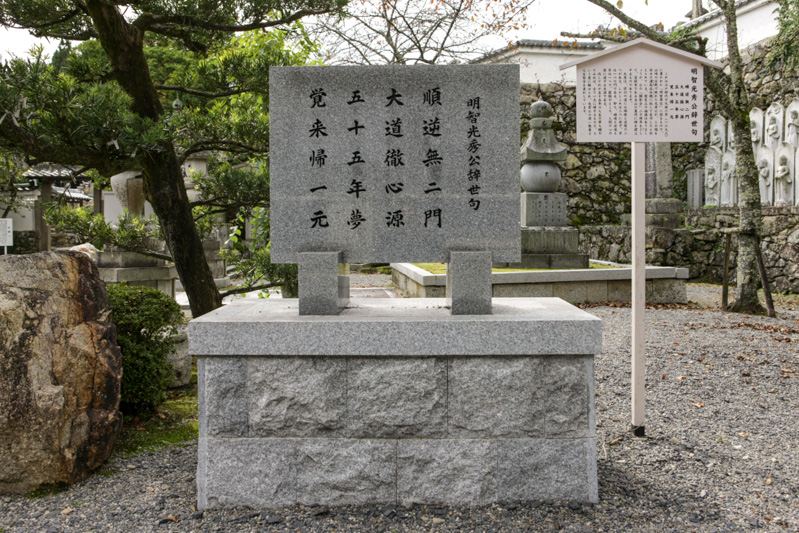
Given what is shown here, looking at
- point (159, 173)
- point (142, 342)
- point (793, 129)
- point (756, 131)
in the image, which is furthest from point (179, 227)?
point (756, 131)

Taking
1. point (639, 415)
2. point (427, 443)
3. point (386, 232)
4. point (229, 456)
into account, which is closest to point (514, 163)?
point (386, 232)

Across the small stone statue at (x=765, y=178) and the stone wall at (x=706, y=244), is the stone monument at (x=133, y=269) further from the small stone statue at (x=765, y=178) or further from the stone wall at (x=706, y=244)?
the small stone statue at (x=765, y=178)

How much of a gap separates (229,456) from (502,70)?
2.32m

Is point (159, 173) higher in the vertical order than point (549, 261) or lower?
higher

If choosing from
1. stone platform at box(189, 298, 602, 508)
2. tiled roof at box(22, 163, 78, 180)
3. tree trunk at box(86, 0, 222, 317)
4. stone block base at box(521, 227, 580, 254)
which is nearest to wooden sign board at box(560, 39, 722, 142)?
stone platform at box(189, 298, 602, 508)

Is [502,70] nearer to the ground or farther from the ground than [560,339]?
farther from the ground

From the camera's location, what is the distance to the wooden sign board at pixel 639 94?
141 inches

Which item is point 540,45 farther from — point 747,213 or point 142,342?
point 142,342

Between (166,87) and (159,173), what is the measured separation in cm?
86

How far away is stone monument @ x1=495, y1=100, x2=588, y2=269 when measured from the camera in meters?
9.03

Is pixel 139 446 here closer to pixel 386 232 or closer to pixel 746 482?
pixel 386 232

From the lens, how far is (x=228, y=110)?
17.1ft

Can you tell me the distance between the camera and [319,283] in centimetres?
303

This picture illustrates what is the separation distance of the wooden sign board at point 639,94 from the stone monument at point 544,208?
5346mm
